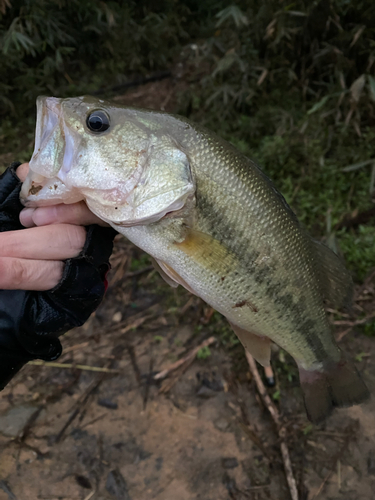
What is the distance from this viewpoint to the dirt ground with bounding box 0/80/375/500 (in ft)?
7.55

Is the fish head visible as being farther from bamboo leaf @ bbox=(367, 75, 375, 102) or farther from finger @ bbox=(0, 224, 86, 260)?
bamboo leaf @ bbox=(367, 75, 375, 102)

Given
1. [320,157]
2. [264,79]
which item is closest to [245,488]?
[320,157]

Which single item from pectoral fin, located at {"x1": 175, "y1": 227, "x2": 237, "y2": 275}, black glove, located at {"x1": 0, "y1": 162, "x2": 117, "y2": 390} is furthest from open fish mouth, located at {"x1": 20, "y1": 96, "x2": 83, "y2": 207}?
pectoral fin, located at {"x1": 175, "y1": 227, "x2": 237, "y2": 275}

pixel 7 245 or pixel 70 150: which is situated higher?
pixel 70 150

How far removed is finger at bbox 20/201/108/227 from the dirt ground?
164 centimetres

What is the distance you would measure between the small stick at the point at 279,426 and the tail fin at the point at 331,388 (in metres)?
0.62

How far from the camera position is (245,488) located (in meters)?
2.28

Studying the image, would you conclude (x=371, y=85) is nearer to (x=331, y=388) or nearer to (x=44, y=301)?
(x=331, y=388)

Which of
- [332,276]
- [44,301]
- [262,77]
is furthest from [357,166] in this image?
[44,301]

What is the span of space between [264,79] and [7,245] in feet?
11.4

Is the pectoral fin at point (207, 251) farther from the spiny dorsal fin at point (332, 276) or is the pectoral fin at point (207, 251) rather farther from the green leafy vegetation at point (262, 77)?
the green leafy vegetation at point (262, 77)

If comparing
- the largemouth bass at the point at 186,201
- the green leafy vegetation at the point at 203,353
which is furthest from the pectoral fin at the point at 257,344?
the green leafy vegetation at the point at 203,353

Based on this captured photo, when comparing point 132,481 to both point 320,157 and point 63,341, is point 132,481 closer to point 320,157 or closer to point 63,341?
point 63,341

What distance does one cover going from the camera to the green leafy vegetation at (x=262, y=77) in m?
3.40
